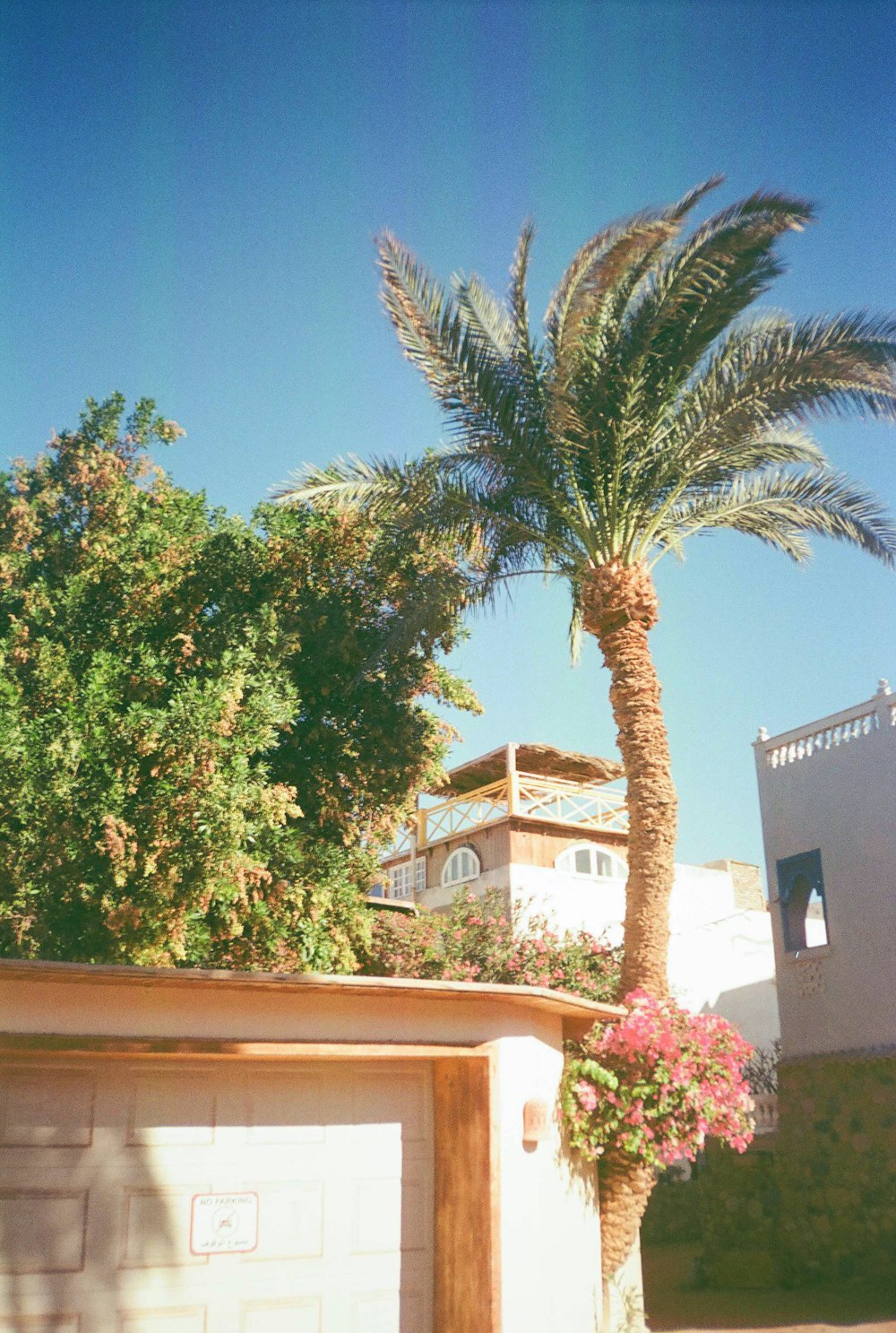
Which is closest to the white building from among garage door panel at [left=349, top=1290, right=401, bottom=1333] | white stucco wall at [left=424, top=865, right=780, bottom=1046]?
white stucco wall at [left=424, top=865, right=780, bottom=1046]

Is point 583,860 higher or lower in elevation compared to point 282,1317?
higher

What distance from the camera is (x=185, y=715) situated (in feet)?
43.0

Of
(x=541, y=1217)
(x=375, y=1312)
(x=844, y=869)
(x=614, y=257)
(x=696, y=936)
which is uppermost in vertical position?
(x=614, y=257)

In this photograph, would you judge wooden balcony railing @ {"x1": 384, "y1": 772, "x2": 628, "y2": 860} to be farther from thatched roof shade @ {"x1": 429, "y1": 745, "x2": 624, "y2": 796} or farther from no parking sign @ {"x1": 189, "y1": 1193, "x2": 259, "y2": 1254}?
no parking sign @ {"x1": 189, "y1": 1193, "x2": 259, "y2": 1254}

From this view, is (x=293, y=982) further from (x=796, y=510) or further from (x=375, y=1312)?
(x=796, y=510)

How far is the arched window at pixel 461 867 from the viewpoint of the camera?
88.4 ft

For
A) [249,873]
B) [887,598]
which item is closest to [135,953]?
[249,873]

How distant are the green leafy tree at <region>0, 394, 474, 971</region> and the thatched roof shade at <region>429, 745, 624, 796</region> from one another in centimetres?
1017

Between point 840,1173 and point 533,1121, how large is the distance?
29.3ft

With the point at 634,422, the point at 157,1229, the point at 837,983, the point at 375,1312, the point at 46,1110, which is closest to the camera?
the point at 46,1110

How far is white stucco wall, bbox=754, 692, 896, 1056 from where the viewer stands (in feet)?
54.2

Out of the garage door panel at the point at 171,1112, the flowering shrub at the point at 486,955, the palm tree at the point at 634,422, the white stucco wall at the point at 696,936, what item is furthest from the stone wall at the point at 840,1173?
the garage door panel at the point at 171,1112

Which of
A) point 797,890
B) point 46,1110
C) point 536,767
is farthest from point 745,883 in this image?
point 46,1110

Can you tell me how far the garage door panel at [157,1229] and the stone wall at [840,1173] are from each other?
1071cm
